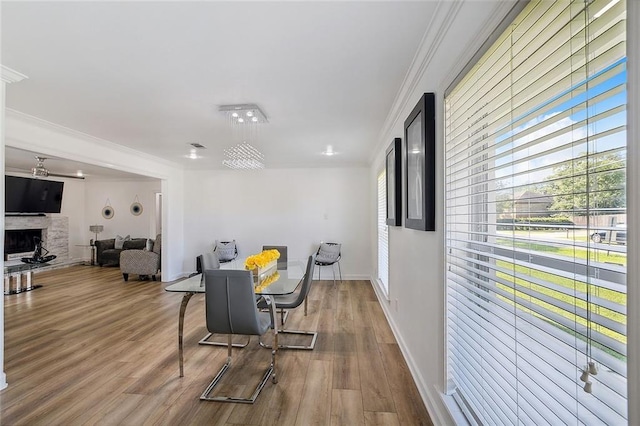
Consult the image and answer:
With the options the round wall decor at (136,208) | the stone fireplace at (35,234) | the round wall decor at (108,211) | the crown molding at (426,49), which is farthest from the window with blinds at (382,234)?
the stone fireplace at (35,234)

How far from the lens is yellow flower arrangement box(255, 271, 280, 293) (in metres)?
2.65

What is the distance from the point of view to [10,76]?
2.20 meters

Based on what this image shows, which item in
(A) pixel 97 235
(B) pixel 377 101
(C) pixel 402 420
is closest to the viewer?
(C) pixel 402 420

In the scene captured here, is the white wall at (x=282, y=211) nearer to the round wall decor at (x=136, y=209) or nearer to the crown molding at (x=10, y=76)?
the round wall decor at (x=136, y=209)

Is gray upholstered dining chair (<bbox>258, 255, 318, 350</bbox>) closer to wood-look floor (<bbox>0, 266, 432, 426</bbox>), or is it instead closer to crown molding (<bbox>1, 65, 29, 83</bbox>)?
wood-look floor (<bbox>0, 266, 432, 426</bbox>)

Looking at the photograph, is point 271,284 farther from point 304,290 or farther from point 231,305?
point 231,305

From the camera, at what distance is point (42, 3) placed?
1488 millimetres

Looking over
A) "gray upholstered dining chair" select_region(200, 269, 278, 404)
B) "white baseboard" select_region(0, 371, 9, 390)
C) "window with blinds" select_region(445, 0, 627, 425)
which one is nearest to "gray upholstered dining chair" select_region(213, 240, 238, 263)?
"white baseboard" select_region(0, 371, 9, 390)

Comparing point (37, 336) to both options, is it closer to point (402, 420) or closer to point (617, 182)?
point (402, 420)

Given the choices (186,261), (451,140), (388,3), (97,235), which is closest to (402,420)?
(451,140)

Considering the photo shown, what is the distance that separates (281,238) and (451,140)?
5.04 m

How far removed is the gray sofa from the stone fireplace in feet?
2.93

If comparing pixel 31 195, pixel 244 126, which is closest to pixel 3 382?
pixel 244 126

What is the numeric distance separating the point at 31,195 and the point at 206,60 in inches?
277
